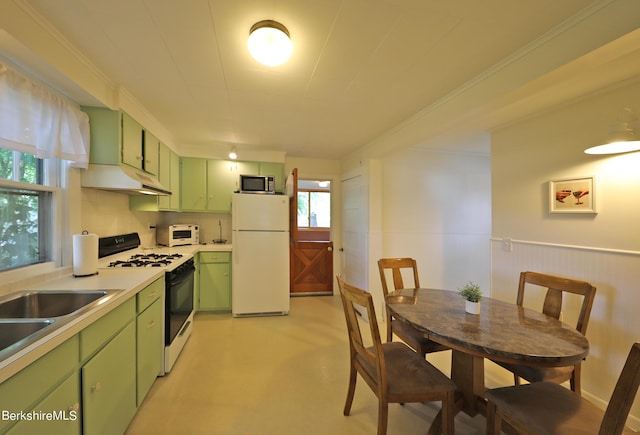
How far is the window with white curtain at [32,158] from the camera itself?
4.60ft

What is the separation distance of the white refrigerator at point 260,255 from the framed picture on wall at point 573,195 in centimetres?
278

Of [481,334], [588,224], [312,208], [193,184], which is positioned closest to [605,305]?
[588,224]

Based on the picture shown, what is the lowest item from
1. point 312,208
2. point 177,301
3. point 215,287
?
point 215,287

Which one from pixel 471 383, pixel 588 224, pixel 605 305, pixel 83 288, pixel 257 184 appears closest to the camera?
pixel 83 288

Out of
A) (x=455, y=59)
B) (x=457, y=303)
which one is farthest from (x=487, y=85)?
(x=457, y=303)

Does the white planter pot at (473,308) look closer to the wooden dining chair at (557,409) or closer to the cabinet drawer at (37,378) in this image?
the wooden dining chair at (557,409)

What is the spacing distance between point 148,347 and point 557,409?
2.44 m

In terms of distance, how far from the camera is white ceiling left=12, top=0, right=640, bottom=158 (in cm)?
126

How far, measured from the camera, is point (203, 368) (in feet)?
7.41

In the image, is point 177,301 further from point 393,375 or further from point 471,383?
point 471,383

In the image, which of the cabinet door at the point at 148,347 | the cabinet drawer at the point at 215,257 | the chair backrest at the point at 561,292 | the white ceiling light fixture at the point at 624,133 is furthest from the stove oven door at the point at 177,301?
the white ceiling light fixture at the point at 624,133

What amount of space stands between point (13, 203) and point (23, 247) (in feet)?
0.93

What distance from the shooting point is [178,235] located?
3555mm

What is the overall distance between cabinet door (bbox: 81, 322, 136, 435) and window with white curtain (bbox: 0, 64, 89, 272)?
0.84 meters
